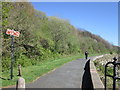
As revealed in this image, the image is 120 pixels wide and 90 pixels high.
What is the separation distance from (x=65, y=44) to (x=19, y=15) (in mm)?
18098

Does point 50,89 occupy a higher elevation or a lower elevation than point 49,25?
lower

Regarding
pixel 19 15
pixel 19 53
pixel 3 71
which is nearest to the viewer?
pixel 3 71

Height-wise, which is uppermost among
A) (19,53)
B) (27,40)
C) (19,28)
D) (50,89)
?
(19,28)

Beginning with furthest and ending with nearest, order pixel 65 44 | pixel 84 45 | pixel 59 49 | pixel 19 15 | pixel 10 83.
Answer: pixel 84 45, pixel 65 44, pixel 59 49, pixel 19 15, pixel 10 83

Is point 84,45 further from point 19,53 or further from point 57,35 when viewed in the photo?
point 19,53

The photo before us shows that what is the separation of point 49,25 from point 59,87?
23.6 m

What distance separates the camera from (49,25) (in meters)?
29.8

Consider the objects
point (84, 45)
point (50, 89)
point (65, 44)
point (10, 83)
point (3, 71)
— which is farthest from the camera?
point (84, 45)

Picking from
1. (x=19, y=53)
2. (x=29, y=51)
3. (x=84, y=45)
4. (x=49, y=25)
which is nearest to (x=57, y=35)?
(x=49, y=25)

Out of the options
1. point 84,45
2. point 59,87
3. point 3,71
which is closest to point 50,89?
point 59,87

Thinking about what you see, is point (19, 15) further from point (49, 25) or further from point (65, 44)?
point (65, 44)

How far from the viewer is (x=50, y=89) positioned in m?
6.75

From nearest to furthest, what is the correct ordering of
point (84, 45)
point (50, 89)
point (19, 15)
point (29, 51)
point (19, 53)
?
point (50, 89), point (19, 53), point (19, 15), point (29, 51), point (84, 45)

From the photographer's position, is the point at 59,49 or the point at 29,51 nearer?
the point at 29,51
